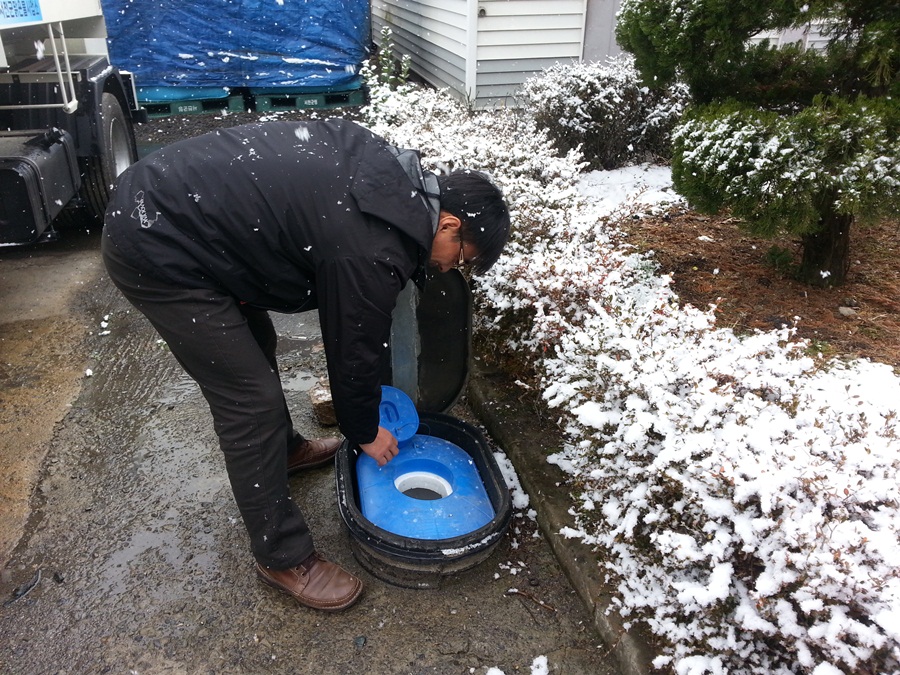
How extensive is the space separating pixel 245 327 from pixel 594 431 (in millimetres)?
1216

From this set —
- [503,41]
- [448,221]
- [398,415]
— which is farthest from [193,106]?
[448,221]

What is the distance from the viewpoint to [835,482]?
1659 mm

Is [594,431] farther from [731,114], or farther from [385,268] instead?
[731,114]

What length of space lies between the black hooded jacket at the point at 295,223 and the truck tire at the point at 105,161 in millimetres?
3516

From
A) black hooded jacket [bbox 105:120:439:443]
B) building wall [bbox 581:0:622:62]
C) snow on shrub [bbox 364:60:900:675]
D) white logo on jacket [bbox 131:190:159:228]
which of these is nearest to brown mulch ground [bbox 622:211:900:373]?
snow on shrub [bbox 364:60:900:675]

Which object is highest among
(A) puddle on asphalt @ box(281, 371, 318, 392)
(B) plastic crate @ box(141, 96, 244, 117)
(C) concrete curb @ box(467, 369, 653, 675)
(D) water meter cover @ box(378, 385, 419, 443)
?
(D) water meter cover @ box(378, 385, 419, 443)

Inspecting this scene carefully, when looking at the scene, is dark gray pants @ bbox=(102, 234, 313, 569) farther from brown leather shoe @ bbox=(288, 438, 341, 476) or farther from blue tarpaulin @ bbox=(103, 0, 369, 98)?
blue tarpaulin @ bbox=(103, 0, 369, 98)

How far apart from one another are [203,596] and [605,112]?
16.1 feet

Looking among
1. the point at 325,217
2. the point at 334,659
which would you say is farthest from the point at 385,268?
the point at 334,659

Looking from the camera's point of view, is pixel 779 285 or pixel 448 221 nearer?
pixel 448 221

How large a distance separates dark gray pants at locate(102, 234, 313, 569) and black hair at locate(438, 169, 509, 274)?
724 mm

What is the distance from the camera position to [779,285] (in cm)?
373

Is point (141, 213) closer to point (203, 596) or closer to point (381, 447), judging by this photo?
point (381, 447)

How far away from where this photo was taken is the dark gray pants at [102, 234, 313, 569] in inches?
75.7
